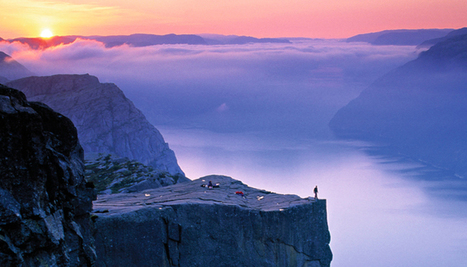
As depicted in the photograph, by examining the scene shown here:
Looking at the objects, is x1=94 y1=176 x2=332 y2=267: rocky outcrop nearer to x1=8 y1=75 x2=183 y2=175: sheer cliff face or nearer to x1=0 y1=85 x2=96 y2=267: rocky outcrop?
x1=0 y1=85 x2=96 y2=267: rocky outcrop

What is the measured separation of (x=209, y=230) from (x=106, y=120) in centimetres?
7920

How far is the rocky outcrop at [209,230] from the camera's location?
3170cm

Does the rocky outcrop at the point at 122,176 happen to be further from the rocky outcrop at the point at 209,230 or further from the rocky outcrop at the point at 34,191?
the rocky outcrop at the point at 34,191

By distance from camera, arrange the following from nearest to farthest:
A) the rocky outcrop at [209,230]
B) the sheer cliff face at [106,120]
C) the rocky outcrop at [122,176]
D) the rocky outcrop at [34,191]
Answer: the rocky outcrop at [34,191] → the rocky outcrop at [209,230] → the rocky outcrop at [122,176] → the sheer cliff face at [106,120]

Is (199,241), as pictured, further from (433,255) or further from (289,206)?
(433,255)

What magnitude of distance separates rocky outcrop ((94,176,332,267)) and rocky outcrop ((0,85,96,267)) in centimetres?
909

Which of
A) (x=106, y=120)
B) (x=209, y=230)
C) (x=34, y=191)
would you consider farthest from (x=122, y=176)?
(x=106, y=120)

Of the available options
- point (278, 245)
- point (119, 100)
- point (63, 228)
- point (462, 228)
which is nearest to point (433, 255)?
point (462, 228)

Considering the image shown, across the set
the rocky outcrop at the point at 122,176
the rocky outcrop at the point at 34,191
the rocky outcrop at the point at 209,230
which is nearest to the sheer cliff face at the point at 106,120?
the rocky outcrop at the point at 122,176

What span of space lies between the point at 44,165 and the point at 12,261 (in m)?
4.60

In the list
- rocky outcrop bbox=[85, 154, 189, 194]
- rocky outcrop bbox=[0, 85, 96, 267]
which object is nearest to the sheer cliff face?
rocky outcrop bbox=[85, 154, 189, 194]

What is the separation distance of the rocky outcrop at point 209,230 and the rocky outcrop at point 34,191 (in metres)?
9.09

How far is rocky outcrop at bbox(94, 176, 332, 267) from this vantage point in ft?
104

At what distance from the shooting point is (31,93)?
118 metres
